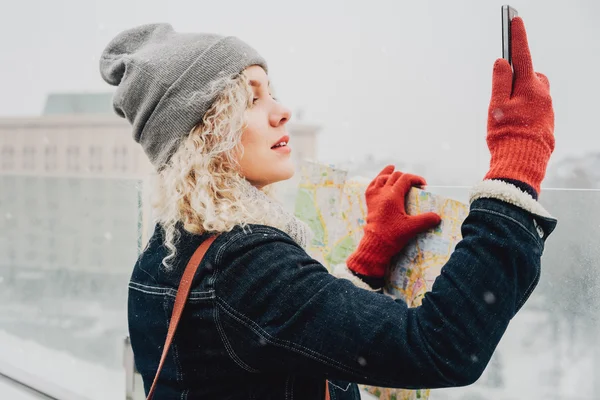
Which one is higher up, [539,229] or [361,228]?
[539,229]

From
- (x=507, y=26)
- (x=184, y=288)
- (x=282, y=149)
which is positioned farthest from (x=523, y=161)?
(x=184, y=288)

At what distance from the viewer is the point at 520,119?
0.75m

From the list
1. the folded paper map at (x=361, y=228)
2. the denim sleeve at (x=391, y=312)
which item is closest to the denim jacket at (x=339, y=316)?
the denim sleeve at (x=391, y=312)

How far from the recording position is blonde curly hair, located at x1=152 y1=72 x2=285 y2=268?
93cm

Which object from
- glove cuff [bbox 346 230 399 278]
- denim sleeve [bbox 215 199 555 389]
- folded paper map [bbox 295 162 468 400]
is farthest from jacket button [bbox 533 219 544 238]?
glove cuff [bbox 346 230 399 278]

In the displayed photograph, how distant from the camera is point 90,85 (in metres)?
2.39

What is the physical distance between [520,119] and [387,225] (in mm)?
359

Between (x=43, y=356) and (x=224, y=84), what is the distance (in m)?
2.33

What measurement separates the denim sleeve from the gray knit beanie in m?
0.36

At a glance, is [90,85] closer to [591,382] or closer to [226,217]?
[226,217]

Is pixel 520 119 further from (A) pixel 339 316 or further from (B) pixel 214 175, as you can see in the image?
(B) pixel 214 175

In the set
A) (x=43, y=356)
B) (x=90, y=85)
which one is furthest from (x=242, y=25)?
(x=43, y=356)

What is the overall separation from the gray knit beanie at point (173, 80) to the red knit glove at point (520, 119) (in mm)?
518

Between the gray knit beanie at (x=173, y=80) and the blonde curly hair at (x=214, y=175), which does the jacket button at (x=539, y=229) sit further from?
the gray knit beanie at (x=173, y=80)
